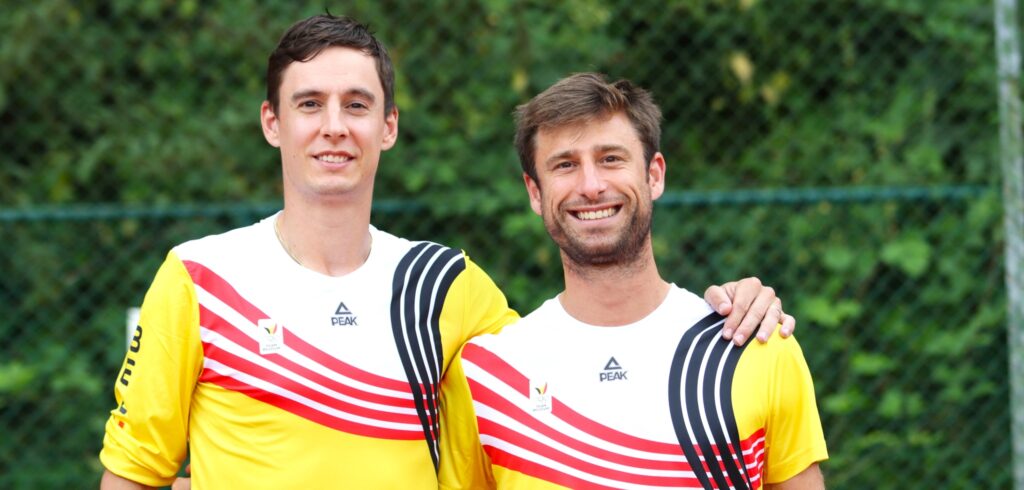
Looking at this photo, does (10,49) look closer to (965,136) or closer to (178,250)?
(178,250)

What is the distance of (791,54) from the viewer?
5.57 metres

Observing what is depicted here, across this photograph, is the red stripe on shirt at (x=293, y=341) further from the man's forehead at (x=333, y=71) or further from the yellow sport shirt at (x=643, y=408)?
the man's forehead at (x=333, y=71)

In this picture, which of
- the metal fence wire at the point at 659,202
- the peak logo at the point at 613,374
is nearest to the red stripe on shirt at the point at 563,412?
the peak logo at the point at 613,374

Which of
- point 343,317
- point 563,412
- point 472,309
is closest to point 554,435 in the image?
point 563,412

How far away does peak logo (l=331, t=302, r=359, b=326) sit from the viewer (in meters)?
3.01

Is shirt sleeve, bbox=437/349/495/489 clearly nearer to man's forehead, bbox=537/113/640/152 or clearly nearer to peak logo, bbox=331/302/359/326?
peak logo, bbox=331/302/359/326

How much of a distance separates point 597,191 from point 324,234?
0.66 metres

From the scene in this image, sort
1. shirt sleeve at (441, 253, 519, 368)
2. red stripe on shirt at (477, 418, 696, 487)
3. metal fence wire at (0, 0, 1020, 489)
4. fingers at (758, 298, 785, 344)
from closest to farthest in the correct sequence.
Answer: red stripe on shirt at (477, 418, 696, 487) < fingers at (758, 298, 785, 344) < shirt sleeve at (441, 253, 519, 368) < metal fence wire at (0, 0, 1020, 489)

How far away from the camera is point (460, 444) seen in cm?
310

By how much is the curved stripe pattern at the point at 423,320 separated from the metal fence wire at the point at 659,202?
1.89m

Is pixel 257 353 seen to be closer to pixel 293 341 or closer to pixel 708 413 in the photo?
pixel 293 341

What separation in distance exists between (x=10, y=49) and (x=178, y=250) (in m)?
2.88

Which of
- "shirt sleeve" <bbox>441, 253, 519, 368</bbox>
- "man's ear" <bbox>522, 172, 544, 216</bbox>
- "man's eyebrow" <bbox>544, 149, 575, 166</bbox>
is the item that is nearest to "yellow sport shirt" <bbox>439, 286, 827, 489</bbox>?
"shirt sleeve" <bbox>441, 253, 519, 368</bbox>

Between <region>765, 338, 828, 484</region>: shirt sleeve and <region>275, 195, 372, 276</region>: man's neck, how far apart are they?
104 cm
